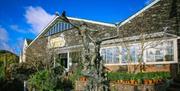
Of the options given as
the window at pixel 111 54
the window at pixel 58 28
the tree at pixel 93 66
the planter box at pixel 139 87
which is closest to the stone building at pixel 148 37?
the window at pixel 111 54

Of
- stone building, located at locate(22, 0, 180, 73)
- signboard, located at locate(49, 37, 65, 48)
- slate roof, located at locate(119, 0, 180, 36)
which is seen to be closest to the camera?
stone building, located at locate(22, 0, 180, 73)

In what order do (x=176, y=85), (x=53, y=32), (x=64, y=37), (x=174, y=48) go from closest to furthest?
1. (x=176, y=85)
2. (x=174, y=48)
3. (x=64, y=37)
4. (x=53, y=32)

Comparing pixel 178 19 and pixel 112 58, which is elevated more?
pixel 178 19

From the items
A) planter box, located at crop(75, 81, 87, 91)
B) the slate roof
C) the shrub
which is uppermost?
the slate roof

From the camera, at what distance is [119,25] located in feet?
69.0

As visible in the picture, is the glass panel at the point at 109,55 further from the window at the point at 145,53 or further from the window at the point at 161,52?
the window at the point at 161,52

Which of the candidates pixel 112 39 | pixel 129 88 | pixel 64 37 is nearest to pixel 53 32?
pixel 64 37

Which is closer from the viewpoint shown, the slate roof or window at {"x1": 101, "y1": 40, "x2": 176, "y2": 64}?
window at {"x1": 101, "y1": 40, "x2": 176, "y2": 64}

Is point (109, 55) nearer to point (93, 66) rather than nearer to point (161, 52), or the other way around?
point (161, 52)

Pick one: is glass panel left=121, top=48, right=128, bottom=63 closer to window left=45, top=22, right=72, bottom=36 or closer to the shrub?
the shrub

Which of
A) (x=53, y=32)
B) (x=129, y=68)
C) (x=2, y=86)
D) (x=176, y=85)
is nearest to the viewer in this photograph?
(x=176, y=85)

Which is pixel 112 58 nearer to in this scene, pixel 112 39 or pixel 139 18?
pixel 112 39

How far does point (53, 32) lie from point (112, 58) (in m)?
12.7

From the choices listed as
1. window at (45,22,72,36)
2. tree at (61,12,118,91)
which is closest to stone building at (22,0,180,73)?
tree at (61,12,118,91)
